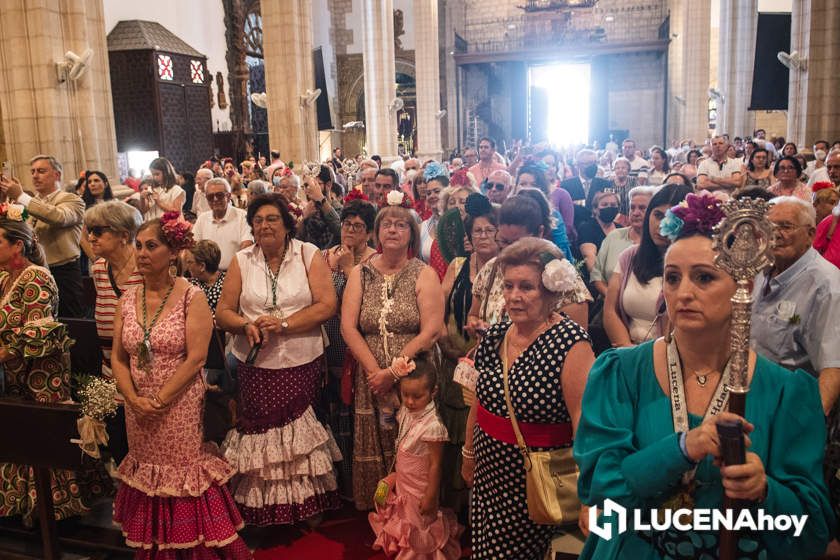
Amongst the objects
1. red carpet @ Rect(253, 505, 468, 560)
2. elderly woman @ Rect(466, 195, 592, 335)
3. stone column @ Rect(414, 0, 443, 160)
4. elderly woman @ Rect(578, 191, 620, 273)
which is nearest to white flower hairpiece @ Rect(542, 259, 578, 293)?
elderly woman @ Rect(466, 195, 592, 335)

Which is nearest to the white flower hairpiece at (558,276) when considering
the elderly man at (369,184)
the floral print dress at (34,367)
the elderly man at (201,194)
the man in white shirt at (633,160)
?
the floral print dress at (34,367)

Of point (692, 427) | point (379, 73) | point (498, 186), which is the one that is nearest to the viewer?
A: point (692, 427)

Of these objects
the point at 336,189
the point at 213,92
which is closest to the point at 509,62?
the point at 213,92

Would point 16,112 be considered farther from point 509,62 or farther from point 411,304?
point 509,62

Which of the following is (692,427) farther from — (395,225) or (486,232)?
(395,225)

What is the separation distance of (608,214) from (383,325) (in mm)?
3101

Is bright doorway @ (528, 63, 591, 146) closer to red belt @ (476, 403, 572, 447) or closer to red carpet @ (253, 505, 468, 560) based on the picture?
red carpet @ (253, 505, 468, 560)

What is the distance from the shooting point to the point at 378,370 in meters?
4.03

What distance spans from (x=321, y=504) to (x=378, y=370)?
3.15 feet

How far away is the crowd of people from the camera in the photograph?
6.07ft

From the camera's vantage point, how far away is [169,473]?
11.9ft

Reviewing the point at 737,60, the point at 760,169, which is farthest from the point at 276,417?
the point at 737,60

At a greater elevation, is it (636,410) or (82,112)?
(82,112)

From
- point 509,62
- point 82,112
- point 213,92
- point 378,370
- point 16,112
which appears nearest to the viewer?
point 378,370
